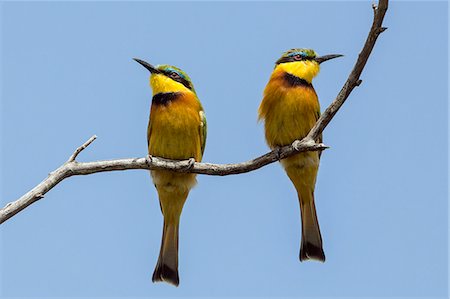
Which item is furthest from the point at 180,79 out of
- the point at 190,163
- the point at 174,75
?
the point at 190,163

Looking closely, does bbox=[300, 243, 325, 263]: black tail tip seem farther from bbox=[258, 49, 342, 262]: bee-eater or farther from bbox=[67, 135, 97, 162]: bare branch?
bbox=[67, 135, 97, 162]: bare branch

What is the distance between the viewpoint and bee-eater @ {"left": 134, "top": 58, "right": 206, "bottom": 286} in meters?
5.43

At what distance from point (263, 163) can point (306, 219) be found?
1.05 meters

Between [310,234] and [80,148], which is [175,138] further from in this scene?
A: [310,234]

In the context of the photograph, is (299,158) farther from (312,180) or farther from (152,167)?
(152,167)

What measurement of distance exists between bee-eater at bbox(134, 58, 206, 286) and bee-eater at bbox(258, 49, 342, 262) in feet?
1.74

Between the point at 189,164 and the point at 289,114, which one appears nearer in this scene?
the point at 189,164

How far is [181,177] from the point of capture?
5473 mm

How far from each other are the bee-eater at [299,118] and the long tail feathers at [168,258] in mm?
965

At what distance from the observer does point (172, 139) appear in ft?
17.7

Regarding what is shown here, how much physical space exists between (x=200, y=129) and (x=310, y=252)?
125 cm

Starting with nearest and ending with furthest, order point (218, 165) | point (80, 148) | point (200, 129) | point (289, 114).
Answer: point (80, 148) → point (218, 165) → point (289, 114) → point (200, 129)

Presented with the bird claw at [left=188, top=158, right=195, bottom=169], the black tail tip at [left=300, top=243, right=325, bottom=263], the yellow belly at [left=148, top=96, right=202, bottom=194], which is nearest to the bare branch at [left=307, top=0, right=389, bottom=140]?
the bird claw at [left=188, top=158, right=195, bottom=169]

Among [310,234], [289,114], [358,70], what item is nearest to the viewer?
[358,70]
